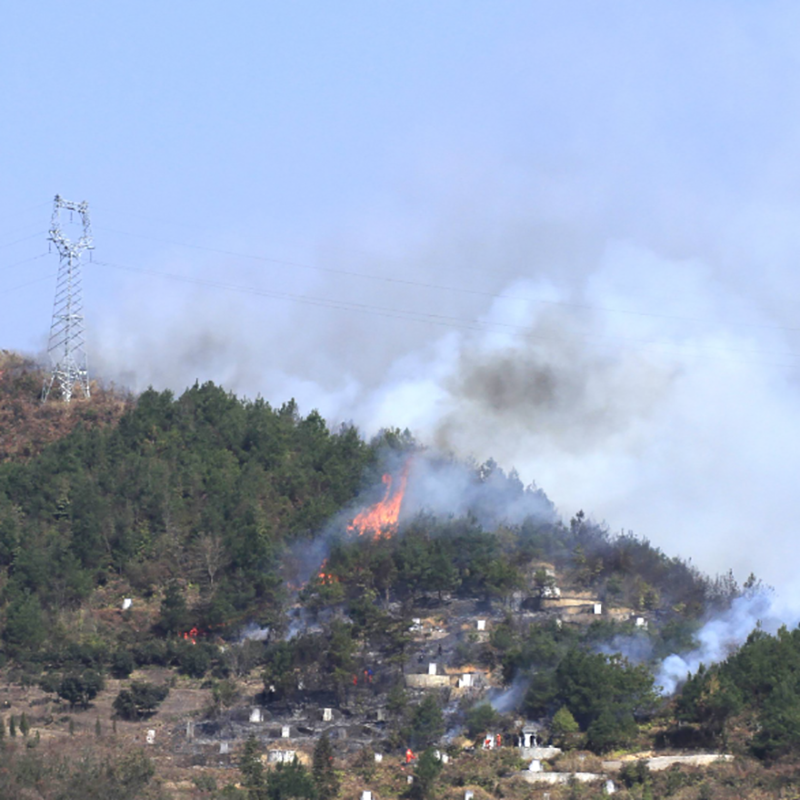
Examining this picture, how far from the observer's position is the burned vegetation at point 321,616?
2717 inches

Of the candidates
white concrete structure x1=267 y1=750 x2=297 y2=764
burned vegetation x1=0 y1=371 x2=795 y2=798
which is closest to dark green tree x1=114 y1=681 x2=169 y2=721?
burned vegetation x1=0 y1=371 x2=795 y2=798

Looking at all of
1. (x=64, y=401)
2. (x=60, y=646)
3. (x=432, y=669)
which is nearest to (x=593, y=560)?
(x=432, y=669)

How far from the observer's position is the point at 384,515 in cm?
9331

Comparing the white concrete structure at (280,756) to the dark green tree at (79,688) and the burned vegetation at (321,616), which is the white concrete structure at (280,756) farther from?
the dark green tree at (79,688)

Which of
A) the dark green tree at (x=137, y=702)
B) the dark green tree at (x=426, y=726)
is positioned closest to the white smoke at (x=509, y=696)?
the dark green tree at (x=426, y=726)

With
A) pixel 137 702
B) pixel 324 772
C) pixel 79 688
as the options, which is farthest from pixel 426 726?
pixel 79 688

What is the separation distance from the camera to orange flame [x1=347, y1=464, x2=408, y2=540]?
90.4 metres

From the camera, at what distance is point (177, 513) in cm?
9231

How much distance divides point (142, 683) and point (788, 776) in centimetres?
3146

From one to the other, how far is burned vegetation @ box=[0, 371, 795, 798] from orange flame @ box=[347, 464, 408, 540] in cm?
21

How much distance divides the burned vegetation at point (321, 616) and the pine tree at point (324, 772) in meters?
0.12

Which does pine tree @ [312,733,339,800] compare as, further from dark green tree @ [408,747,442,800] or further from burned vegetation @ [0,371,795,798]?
dark green tree @ [408,747,442,800]

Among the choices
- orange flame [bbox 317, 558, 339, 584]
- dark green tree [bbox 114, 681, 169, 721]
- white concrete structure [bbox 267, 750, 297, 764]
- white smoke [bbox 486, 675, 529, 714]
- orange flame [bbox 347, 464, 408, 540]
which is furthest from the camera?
orange flame [bbox 347, 464, 408, 540]

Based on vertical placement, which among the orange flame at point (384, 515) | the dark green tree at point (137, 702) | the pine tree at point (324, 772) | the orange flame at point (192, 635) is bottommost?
the pine tree at point (324, 772)
